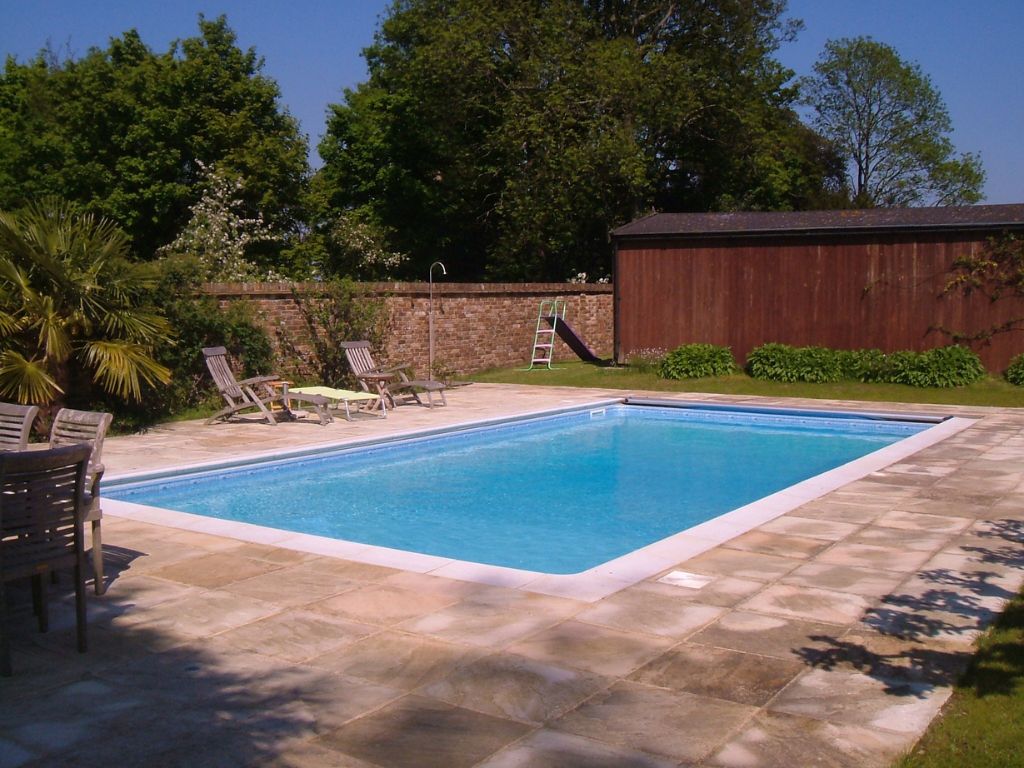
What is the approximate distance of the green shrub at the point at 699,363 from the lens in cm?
1811

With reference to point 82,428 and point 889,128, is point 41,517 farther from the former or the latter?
point 889,128

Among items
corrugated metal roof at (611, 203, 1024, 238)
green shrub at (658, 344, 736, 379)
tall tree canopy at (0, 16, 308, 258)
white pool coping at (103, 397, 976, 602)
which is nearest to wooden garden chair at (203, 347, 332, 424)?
white pool coping at (103, 397, 976, 602)

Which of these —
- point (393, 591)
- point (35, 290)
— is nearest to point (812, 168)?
point (35, 290)

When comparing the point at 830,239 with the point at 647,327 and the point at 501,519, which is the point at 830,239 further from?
the point at 501,519

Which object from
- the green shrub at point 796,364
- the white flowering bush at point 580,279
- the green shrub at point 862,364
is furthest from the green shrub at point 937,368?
the white flowering bush at point 580,279

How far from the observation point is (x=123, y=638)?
4746mm

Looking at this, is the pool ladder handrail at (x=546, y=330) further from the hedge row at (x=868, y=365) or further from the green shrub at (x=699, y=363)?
the hedge row at (x=868, y=365)

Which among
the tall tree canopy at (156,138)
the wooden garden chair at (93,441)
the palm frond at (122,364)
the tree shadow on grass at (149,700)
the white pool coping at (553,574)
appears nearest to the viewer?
the tree shadow on grass at (149,700)

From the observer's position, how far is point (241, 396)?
13.1m

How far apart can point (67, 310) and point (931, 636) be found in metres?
9.81

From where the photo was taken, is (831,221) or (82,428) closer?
(82,428)

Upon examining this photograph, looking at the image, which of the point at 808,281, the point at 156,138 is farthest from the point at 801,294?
the point at 156,138

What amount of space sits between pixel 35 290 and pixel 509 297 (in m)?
11.1

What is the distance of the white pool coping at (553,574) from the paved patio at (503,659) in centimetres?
15
